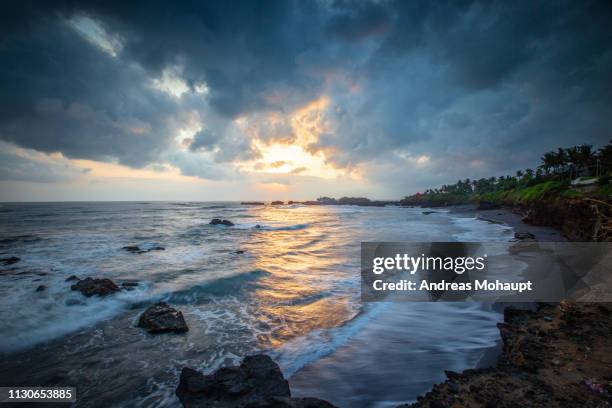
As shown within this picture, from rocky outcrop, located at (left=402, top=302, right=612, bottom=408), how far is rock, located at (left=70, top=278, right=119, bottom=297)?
10.7 m

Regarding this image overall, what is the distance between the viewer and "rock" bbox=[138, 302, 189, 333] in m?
6.94

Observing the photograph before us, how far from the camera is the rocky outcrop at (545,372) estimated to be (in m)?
3.55

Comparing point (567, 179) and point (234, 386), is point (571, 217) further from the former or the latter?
point (567, 179)

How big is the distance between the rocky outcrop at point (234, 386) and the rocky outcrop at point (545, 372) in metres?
2.06

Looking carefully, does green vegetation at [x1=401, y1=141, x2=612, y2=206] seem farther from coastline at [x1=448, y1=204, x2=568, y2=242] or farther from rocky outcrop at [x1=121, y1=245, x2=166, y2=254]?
rocky outcrop at [x1=121, y1=245, x2=166, y2=254]

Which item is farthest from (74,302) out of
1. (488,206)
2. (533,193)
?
(488,206)

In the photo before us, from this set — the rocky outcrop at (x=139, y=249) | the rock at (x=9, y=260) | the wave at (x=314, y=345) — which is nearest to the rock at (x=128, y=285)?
the wave at (x=314, y=345)

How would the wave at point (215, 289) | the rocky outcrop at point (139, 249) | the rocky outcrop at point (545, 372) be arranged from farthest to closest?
the rocky outcrop at point (139, 249), the wave at point (215, 289), the rocky outcrop at point (545, 372)

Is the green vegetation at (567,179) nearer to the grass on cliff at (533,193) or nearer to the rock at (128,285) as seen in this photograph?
the grass on cliff at (533,193)

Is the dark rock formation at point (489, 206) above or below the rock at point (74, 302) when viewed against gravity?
above

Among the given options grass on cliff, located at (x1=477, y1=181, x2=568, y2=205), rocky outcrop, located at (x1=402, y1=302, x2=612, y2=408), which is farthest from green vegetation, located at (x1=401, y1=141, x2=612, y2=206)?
rocky outcrop, located at (x1=402, y1=302, x2=612, y2=408)

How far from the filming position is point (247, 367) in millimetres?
4363

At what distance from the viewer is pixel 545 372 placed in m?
4.09

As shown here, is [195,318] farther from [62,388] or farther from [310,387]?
[310,387]
